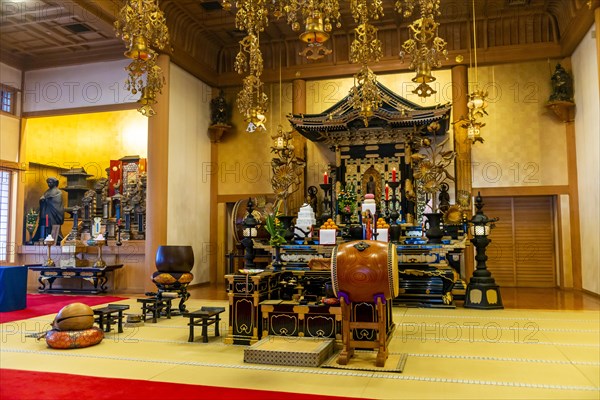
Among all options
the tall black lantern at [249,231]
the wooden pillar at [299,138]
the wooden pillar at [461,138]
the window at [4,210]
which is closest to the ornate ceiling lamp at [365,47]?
the tall black lantern at [249,231]

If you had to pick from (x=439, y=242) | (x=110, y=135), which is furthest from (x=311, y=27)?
(x=110, y=135)

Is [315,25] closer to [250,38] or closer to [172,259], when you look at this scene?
[250,38]

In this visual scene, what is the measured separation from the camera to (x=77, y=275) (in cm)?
895

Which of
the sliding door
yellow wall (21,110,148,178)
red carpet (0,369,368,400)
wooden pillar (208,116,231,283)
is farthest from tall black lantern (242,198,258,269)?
yellow wall (21,110,148,178)

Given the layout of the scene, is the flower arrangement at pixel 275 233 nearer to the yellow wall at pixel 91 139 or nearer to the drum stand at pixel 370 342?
the drum stand at pixel 370 342

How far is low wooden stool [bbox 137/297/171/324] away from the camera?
19.0 ft

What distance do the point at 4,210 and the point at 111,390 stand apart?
8475 millimetres

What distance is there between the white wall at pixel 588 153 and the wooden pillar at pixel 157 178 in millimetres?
7116

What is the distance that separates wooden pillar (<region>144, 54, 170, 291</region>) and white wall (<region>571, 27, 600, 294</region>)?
23.3 ft

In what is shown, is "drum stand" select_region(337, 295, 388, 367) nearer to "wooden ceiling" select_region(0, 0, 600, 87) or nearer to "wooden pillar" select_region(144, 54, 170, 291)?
"wooden pillar" select_region(144, 54, 170, 291)

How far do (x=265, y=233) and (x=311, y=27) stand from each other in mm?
7348

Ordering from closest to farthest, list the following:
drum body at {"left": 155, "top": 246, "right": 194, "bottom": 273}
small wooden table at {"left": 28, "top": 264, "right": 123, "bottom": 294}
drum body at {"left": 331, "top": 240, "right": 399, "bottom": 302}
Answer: drum body at {"left": 331, "top": 240, "right": 399, "bottom": 302} → drum body at {"left": 155, "top": 246, "right": 194, "bottom": 273} → small wooden table at {"left": 28, "top": 264, "right": 123, "bottom": 294}

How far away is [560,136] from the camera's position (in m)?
9.46

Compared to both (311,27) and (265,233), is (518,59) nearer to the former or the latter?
(265,233)
